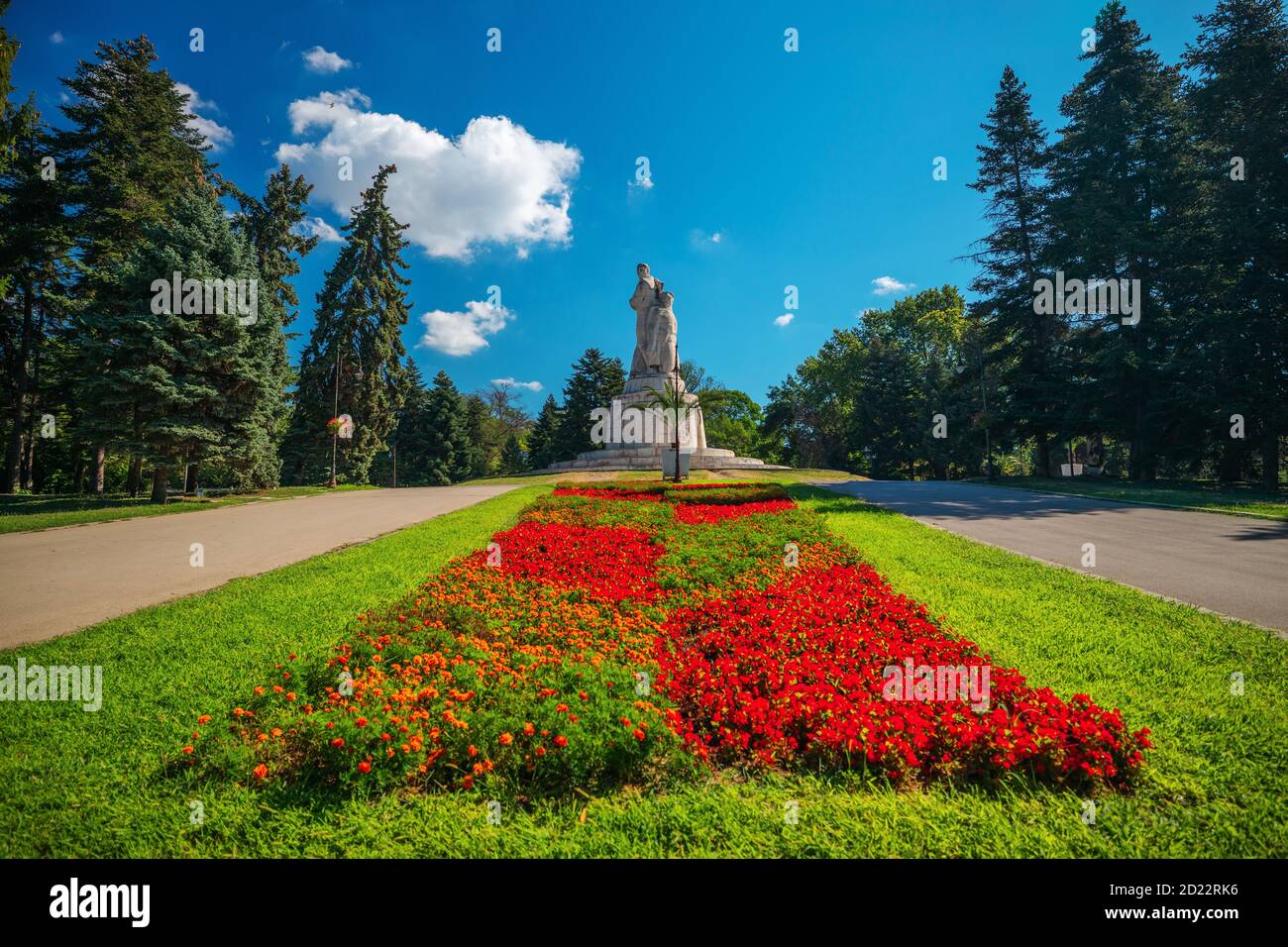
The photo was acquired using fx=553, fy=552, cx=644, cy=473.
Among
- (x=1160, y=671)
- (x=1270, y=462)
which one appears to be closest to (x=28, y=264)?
(x=1160, y=671)

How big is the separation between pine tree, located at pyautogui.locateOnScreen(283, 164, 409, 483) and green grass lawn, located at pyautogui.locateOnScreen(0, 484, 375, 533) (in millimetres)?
15735

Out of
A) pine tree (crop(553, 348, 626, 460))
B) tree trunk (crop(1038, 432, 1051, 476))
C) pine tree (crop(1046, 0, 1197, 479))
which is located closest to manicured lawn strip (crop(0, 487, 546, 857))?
pine tree (crop(1046, 0, 1197, 479))

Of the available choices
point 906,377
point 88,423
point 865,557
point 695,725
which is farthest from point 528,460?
point 695,725

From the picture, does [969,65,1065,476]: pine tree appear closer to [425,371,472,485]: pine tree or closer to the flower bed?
the flower bed

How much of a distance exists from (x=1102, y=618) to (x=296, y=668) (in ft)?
22.9

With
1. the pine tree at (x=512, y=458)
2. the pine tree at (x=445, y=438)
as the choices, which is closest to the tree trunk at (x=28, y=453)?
the pine tree at (x=445, y=438)

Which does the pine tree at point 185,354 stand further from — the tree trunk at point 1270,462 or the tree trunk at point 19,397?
the tree trunk at point 1270,462

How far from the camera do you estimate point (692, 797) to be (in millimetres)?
2785

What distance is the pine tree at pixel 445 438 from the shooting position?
46.3 meters

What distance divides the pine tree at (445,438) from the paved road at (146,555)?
31509mm

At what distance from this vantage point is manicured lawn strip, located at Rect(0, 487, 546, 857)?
2469 mm

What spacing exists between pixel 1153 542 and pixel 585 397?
139 feet

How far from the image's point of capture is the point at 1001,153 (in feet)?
99.1

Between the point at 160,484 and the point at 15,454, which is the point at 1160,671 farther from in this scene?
the point at 15,454
